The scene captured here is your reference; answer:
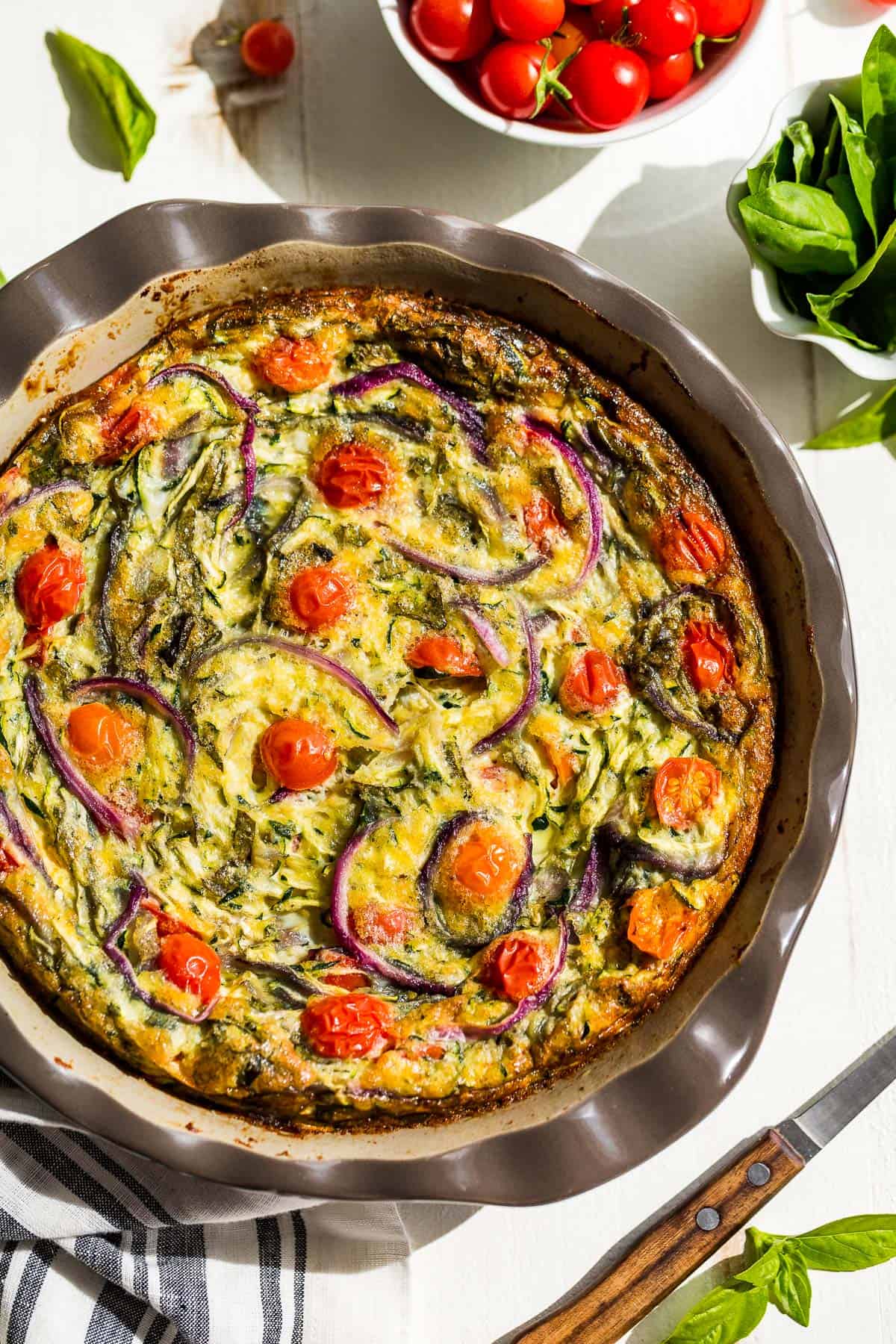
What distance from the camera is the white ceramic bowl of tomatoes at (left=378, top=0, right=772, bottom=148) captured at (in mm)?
3826

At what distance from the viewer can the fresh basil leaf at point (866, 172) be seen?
12.3ft

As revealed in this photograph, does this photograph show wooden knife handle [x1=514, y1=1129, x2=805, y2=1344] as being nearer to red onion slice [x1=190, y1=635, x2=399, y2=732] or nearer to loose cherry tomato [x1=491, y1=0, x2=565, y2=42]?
red onion slice [x1=190, y1=635, x2=399, y2=732]

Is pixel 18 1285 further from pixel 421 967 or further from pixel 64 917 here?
pixel 421 967

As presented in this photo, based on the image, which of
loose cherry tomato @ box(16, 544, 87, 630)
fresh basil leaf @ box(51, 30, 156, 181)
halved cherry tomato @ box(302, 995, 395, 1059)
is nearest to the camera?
halved cherry tomato @ box(302, 995, 395, 1059)

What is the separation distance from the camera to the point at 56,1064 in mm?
3215

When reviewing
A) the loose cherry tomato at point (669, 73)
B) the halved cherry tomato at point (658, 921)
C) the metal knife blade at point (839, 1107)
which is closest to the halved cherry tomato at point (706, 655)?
the halved cherry tomato at point (658, 921)

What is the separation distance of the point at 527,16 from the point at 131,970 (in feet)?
9.95

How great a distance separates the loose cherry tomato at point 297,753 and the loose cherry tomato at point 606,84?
6.93 feet

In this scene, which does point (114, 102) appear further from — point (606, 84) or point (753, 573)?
point (753, 573)

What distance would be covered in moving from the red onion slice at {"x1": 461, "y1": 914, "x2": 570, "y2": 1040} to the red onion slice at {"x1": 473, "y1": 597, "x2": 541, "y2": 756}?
1.82 feet

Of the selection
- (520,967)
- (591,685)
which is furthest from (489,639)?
(520,967)

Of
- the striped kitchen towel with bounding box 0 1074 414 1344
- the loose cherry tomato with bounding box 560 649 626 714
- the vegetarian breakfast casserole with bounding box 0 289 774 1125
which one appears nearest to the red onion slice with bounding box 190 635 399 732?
the vegetarian breakfast casserole with bounding box 0 289 774 1125

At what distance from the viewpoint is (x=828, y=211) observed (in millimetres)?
3746

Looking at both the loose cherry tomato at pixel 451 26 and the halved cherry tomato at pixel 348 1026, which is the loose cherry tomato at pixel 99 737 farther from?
the loose cherry tomato at pixel 451 26
